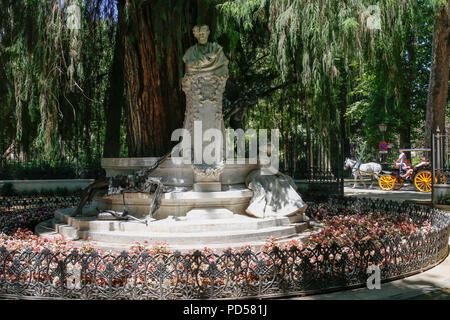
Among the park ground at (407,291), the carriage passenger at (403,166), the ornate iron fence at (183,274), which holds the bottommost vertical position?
the park ground at (407,291)

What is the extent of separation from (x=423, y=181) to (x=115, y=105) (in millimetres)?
14775

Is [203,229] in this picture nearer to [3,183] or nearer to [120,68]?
[120,68]

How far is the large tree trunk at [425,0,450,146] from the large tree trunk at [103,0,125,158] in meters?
13.8

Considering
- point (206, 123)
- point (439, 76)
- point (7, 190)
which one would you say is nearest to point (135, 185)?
point (206, 123)

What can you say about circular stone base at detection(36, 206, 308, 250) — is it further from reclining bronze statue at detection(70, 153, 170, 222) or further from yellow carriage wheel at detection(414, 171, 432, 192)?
yellow carriage wheel at detection(414, 171, 432, 192)

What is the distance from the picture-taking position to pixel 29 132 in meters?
10.2

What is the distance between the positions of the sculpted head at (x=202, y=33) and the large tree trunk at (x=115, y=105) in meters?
3.69

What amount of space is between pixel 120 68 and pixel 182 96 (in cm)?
328

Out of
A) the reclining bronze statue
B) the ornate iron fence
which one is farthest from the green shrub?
the ornate iron fence

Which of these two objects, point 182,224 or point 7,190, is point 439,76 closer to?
point 182,224

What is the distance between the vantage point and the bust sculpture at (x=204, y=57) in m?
7.68

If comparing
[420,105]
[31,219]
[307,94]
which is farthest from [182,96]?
[420,105]

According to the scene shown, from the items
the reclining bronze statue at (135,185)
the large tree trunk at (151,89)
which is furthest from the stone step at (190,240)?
the large tree trunk at (151,89)

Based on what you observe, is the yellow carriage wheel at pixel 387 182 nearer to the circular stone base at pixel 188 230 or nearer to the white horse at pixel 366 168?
the white horse at pixel 366 168
